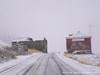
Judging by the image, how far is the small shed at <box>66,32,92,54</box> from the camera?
80188 mm

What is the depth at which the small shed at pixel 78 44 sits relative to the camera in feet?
263

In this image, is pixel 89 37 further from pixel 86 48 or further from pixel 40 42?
pixel 40 42

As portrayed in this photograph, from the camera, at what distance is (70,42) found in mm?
82625

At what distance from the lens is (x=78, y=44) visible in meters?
80.6

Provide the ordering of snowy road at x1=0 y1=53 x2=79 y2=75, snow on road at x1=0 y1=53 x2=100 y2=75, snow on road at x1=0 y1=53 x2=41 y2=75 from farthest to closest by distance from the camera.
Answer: snow on road at x1=0 y1=53 x2=41 y2=75 < snowy road at x1=0 y1=53 x2=79 y2=75 < snow on road at x1=0 y1=53 x2=100 y2=75

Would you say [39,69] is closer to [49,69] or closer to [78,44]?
[49,69]

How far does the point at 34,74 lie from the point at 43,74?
2.18ft

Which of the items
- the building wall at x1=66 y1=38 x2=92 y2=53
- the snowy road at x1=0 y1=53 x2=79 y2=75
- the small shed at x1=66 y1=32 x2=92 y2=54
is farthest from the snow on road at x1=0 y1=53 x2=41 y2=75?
the building wall at x1=66 y1=38 x2=92 y2=53

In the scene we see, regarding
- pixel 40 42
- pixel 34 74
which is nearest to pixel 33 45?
pixel 40 42

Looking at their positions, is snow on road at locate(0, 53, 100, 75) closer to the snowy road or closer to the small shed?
the snowy road

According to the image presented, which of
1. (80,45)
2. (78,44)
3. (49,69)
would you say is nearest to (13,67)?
(49,69)

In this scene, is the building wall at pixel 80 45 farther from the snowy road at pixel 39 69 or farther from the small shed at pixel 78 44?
the snowy road at pixel 39 69

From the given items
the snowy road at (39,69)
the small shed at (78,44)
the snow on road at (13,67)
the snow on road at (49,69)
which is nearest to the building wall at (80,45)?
the small shed at (78,44)

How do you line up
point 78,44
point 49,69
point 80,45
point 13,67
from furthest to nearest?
point 78,44 → point 80,45 → point 13,67 → point 49,69
